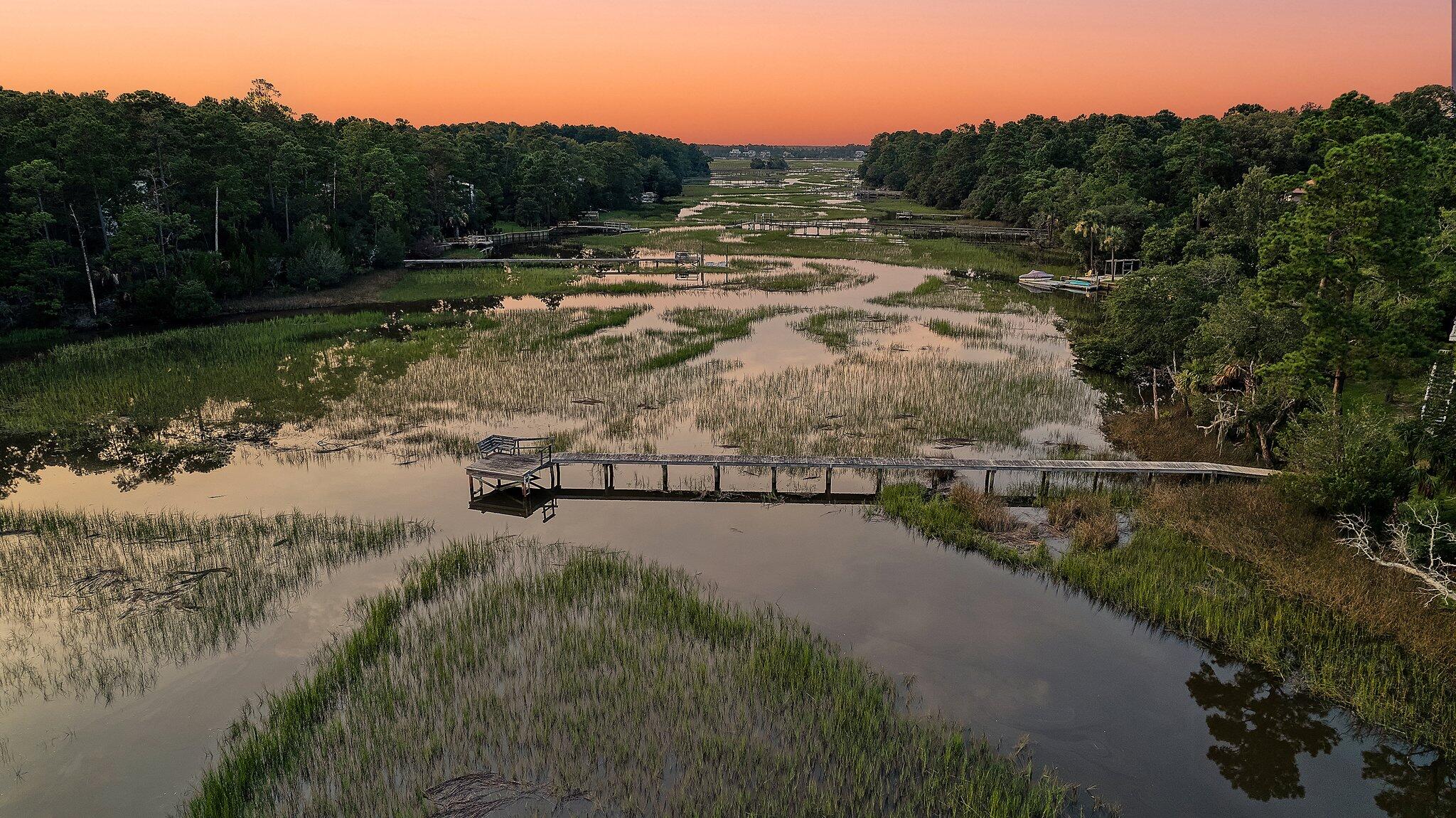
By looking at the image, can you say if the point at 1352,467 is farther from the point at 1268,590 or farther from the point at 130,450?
the point at 130,450

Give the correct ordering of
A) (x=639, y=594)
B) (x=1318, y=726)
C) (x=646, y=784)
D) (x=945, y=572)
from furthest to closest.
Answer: (x=945, y=572)
(x=639, y=594)
(x=1318, y=726)
(x=646, y=784)

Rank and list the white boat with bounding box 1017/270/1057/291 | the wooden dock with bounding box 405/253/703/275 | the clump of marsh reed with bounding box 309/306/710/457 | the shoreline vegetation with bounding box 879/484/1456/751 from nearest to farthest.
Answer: the shoreline vegetation with bounding box 879/484/1456/751 < the clump of marsh reed with bounding box 309/306/710/457 < the white boat with bounding box 1017/270/1057/291 < the wooden dock with bounding box 405/253/703/275

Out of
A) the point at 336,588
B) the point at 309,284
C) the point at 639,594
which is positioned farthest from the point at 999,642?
the point at 309,284

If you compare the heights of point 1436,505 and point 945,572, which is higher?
point 1436,505

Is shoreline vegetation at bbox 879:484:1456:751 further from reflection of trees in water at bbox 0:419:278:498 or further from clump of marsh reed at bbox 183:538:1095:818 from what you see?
reflection of trees in water at bbox 0:419:278:498

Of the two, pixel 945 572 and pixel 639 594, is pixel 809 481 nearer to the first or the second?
pixel 945 572

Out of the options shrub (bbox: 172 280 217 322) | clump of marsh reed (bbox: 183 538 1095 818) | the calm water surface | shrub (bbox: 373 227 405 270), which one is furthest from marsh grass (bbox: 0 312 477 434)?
shrub (bbox: 373 227 405 270)

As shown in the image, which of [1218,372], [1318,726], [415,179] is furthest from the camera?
[415,179]
